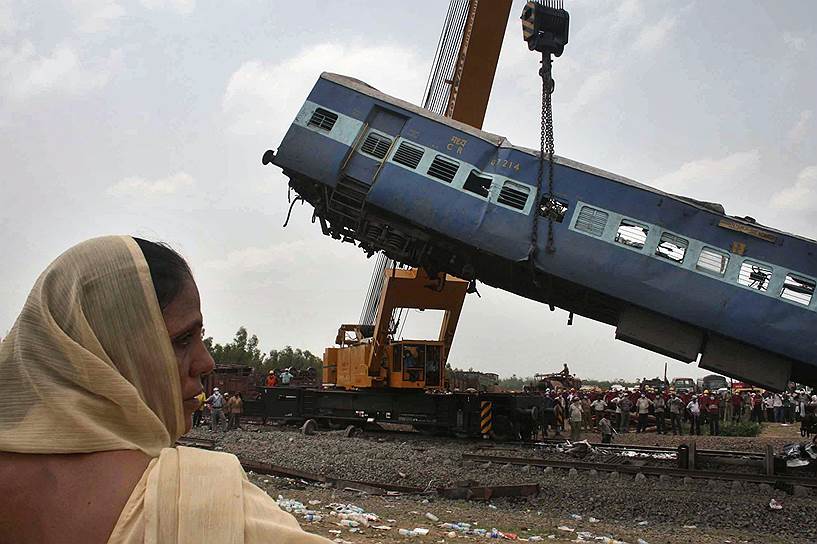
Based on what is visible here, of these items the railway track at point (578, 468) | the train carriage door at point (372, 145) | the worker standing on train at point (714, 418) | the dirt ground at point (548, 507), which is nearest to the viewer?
the dirt ground at point (548, 507)

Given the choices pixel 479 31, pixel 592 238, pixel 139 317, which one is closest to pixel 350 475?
pixel 592 238

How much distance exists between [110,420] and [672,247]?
1139 centimetres

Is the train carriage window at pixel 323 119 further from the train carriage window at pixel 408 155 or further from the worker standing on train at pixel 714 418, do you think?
the worker standing on train at pixel 714 418

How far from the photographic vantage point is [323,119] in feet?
41.5

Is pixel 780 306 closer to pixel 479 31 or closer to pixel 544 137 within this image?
pixel 544 137

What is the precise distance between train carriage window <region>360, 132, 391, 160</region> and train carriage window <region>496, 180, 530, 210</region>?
2.11 metres

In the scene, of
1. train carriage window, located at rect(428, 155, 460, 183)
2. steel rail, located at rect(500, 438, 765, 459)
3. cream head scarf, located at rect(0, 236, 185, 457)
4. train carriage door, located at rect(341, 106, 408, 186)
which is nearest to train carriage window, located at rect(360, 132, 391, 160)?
train carriage door, located at rect(341, 106, 408, 186)

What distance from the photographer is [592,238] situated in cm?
1180

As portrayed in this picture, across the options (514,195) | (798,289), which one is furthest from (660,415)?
(514,195)

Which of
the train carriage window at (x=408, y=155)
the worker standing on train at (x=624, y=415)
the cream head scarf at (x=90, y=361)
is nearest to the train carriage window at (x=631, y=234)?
the train carriage window at (x=408, y=155)

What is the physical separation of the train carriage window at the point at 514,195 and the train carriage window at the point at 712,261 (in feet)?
9.45

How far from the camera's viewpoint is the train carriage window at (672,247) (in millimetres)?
11508

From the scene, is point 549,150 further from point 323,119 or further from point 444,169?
point 323,119

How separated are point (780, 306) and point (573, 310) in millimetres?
3788
